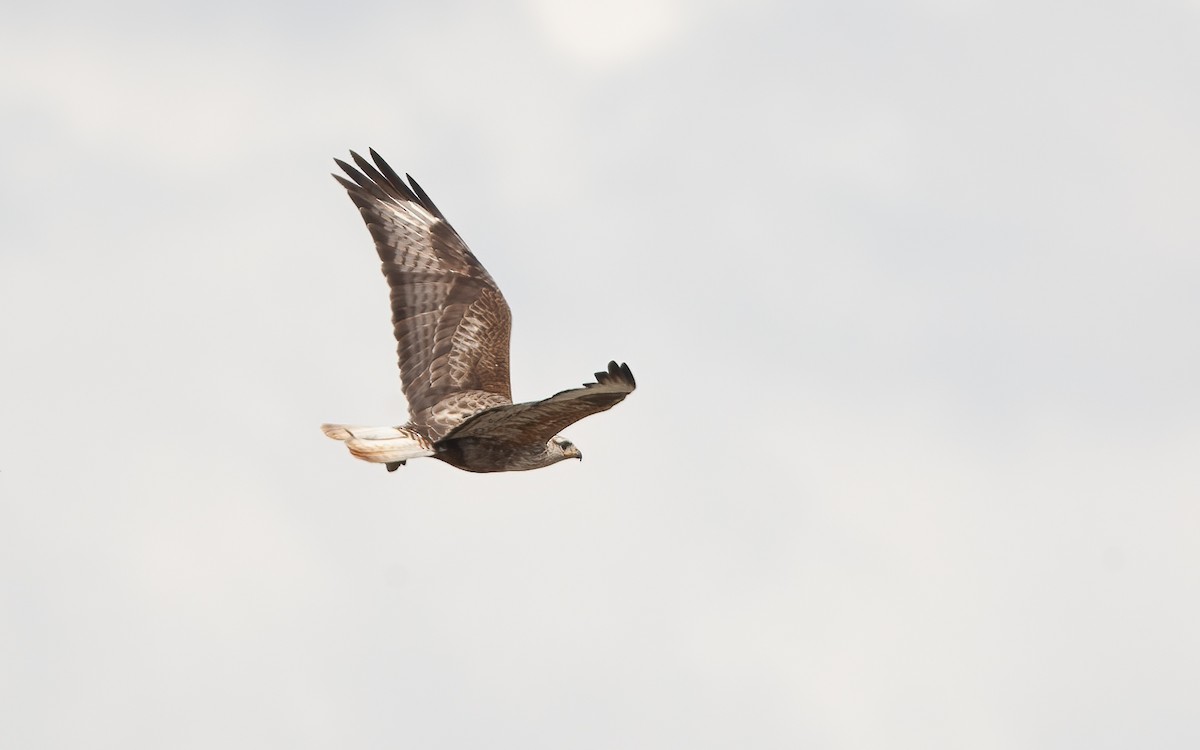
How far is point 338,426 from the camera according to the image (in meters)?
15.0

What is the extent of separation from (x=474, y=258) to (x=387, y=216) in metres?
1.25

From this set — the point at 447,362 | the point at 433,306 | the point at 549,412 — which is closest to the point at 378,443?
the point at 549,412

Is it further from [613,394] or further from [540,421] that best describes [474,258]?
[613,394]

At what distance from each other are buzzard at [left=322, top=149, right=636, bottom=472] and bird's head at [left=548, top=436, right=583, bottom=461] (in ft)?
0.06

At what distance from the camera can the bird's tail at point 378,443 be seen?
14945 mm

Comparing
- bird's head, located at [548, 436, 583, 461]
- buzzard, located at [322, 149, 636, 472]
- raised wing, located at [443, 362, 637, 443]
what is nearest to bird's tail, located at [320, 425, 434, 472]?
buzzard, located at [322, 149, 636, 472]

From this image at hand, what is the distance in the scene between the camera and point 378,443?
15.1 meters

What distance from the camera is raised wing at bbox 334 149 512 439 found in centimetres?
1725

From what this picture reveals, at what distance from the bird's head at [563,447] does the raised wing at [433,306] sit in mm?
928

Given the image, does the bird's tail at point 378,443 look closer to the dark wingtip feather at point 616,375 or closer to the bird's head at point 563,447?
the bird's head at point 563,447

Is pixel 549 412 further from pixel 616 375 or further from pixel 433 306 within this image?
pixel 433 306


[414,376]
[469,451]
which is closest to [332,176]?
[414,376]

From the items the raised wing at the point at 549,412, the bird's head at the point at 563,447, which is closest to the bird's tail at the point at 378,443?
the raised wing at the point at 549,412

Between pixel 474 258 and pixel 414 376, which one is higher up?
pixel 474 258
